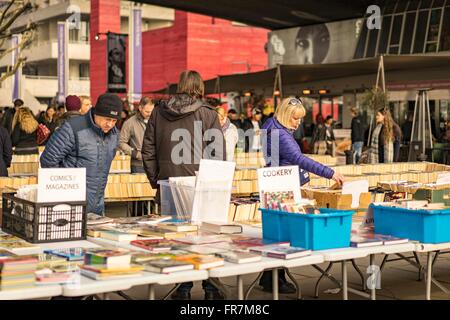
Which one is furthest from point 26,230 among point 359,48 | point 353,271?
point 359,48

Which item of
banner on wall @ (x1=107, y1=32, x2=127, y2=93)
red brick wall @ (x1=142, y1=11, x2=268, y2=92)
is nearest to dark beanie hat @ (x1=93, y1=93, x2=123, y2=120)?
banner on wall @ (x1=107, y1=32, x2=127, y2=93)

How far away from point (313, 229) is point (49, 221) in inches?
59.7

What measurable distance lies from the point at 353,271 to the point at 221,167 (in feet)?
9.30

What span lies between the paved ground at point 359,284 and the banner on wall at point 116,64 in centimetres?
1913

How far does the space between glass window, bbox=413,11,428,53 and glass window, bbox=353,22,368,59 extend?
2.97m

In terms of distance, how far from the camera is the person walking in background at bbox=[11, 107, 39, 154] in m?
12.5

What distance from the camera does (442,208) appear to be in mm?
5875

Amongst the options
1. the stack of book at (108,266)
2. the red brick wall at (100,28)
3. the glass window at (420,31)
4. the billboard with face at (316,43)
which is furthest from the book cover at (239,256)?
the red brick wall at (100,28)

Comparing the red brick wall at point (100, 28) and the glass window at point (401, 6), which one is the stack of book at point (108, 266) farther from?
the red brick wall at point (100, 28)

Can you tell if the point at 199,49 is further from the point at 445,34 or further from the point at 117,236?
the point at 117,236

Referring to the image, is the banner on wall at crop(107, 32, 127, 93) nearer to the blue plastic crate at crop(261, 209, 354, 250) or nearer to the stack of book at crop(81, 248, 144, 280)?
the blue plastic crate at crop(261, 209, 354, 250)

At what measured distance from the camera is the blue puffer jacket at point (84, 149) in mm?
6043

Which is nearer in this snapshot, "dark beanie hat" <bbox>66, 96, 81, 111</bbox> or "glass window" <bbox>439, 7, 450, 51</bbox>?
"dark beanie hat" <bbox>66, 96, 81, 111</bbox>
